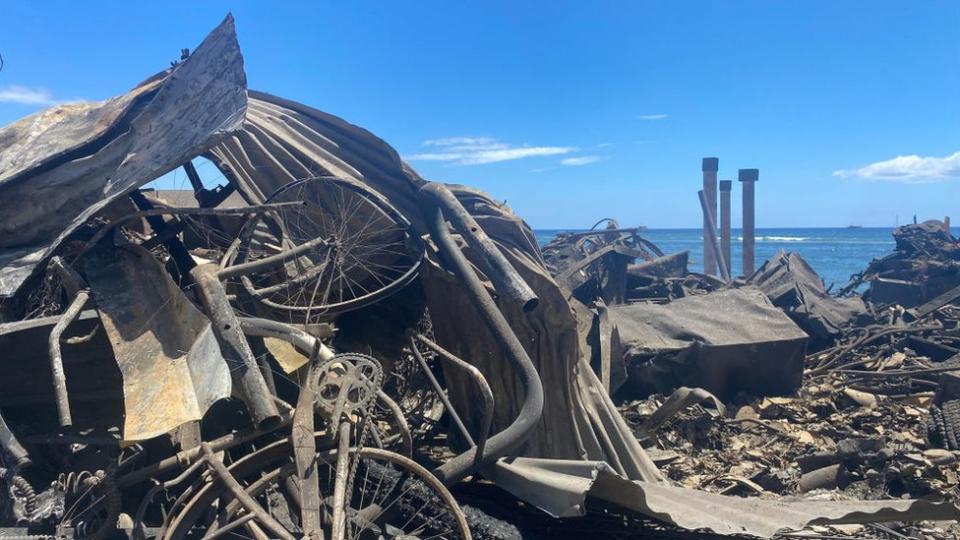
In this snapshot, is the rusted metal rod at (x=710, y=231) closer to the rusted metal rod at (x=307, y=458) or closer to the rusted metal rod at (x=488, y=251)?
the rusted metal rod at (x=488, y=251)

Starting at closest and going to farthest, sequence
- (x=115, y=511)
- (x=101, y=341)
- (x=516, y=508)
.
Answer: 1. (x=115, y=511)
2. (x=101, y=341)
3. (x=516, y=508)

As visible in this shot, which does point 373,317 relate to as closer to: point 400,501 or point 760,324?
point 400,501

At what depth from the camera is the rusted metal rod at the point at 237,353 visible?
10.7 ft

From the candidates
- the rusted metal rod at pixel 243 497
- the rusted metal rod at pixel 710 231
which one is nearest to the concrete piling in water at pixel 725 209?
the rusted metal rod at pixel 710 231

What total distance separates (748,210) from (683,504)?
13765 millimetres

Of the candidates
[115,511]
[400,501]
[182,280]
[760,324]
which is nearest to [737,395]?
[760,324]

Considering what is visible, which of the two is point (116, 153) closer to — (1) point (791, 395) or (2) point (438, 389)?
(2) point (438, 389)

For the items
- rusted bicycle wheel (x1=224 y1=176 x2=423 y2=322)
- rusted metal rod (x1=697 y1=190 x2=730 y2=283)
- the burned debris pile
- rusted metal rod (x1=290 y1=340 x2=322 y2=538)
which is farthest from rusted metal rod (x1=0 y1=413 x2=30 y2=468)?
rusted metal rod (x1=697 y1=190 x2=730 y2=283)

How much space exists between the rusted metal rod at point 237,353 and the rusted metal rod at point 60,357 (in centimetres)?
54

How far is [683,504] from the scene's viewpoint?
3879mm

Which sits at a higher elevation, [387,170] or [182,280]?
[387,170]

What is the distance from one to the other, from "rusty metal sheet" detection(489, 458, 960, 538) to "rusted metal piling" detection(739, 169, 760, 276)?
1302 cm

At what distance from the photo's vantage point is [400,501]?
3.79 meters

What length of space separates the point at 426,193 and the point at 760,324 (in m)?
4.16
